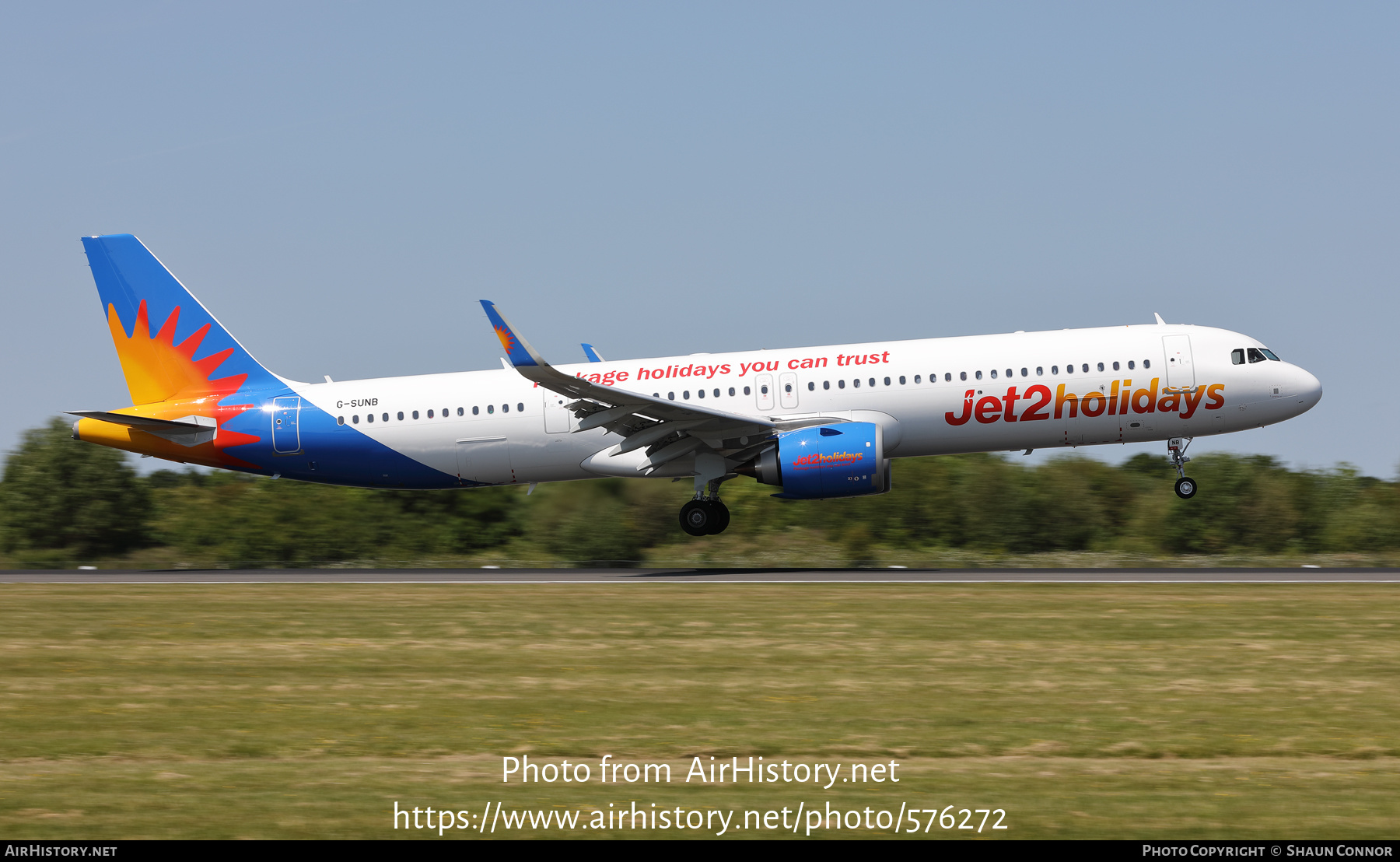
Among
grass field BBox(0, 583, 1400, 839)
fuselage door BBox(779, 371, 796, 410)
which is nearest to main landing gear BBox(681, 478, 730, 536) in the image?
fuselage door BBox(779, 371, 796, 410)

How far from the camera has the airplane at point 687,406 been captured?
85.6 feet

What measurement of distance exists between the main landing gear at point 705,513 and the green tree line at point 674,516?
3082 mm

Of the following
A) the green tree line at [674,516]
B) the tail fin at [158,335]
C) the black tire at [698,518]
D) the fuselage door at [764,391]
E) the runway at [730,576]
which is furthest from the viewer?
the green tree line at [674,516]

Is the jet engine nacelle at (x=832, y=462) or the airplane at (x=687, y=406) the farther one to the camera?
the airplane at (x=687, y=406)

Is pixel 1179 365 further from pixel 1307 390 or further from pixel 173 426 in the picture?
pixel 173 426

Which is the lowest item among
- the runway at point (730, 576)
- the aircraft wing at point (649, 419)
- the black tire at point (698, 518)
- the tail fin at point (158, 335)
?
the runway at point (730, 576)

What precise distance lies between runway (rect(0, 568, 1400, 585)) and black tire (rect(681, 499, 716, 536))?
0.83 meters

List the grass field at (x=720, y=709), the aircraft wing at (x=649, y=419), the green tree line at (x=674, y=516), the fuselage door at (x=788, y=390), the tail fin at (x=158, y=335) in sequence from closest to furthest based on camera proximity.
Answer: the grass field at (x=720, y=709), the aircraft wing at (x=649, y=419), the fuselage door at (x=788, y=390), the tail fin at (x=158, y=335), the green tree line at (x=674, y=516)

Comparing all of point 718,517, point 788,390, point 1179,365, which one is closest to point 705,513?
point 718,517

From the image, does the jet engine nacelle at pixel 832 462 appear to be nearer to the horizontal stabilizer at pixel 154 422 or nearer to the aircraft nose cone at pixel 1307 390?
the aircraft nose cone at pixel 1307 390

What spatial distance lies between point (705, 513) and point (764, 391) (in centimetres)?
280

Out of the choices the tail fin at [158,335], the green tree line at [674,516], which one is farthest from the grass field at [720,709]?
the green tree line at [674,516]

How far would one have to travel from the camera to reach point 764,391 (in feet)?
89.2
